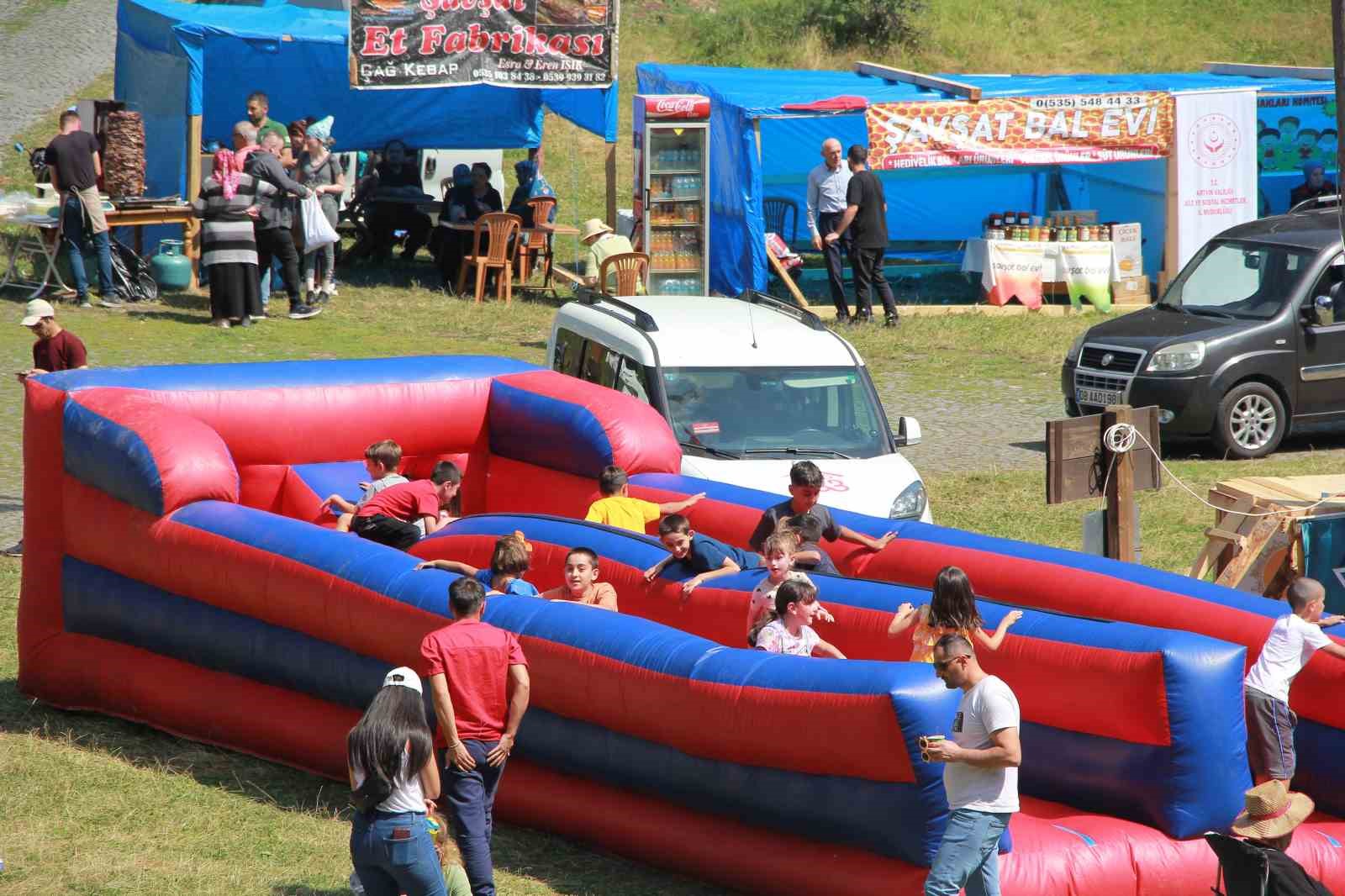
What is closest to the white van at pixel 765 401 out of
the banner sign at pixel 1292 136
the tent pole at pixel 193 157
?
the tent pole at pixel 193 157

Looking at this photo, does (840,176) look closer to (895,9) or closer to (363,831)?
(363,831)

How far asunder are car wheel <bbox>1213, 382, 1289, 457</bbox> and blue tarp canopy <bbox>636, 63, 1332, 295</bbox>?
7511 millimetres

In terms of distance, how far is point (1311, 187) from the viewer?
2269 cm

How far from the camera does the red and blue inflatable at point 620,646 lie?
6.48m

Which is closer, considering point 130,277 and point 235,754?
point 235,754

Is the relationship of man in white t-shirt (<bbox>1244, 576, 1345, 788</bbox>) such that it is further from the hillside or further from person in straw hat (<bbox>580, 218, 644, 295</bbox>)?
the hillside

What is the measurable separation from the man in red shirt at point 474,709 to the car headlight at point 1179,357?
29.5 feet

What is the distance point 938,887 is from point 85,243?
1544 centimetres

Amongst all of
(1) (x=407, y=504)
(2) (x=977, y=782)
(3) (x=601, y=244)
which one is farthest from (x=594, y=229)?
(2) (x=977, y=782)

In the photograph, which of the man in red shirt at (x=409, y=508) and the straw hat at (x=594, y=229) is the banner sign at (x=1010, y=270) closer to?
the straw hat at (x=594, y=229)

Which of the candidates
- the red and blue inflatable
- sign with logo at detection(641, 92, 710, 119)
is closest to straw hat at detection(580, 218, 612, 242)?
sign with logo at detection(641, 92, 710, 119)

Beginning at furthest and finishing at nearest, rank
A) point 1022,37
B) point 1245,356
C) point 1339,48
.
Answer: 1. point 1022,37
2. point 1245,356
3. point 1339,48

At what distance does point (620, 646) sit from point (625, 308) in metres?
5.20

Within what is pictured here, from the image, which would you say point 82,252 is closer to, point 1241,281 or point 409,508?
point 409,508
